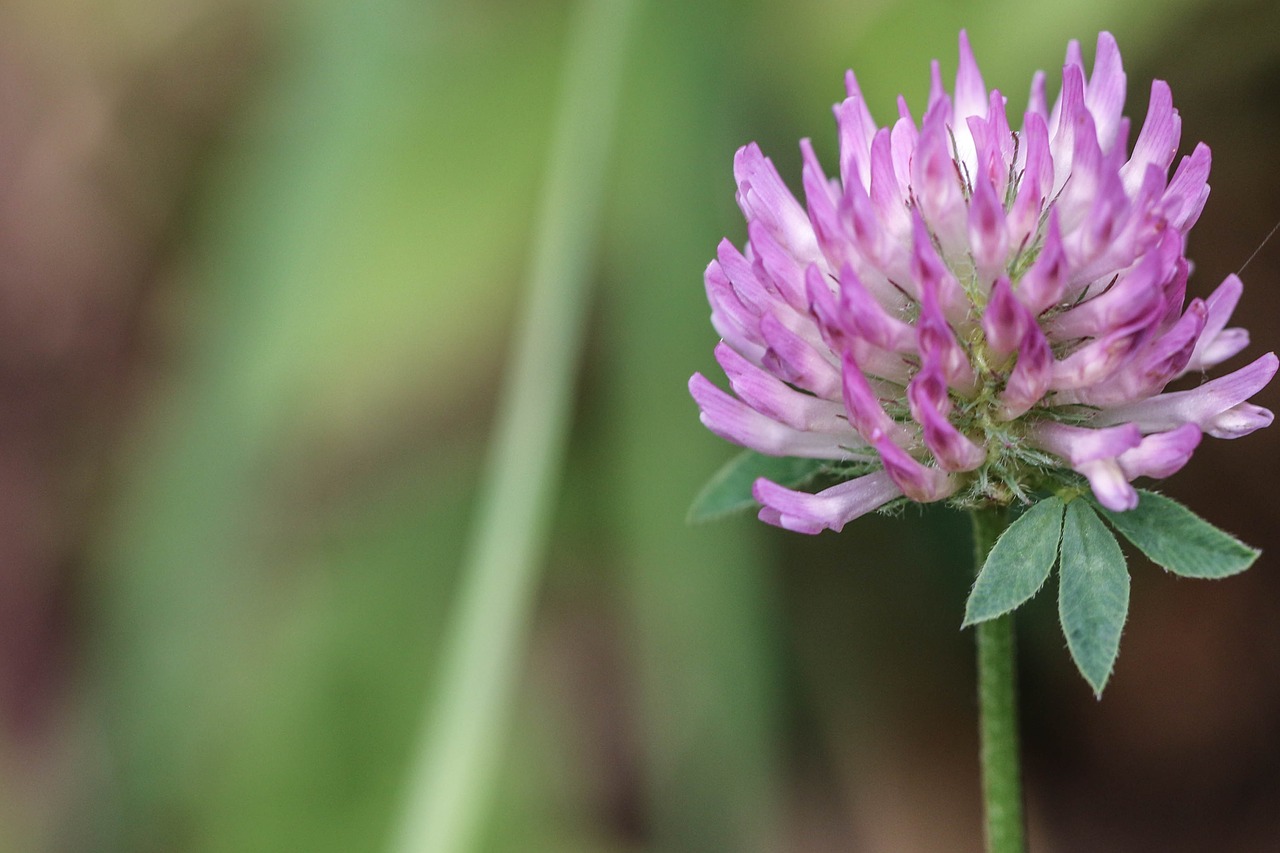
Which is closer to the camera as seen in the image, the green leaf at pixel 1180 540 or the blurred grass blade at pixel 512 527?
the green leaf at pixel 1180 540

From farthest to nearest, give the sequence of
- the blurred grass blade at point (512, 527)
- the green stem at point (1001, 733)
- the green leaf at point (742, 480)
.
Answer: the blurred grass blade at point (512, 527), the green leaf at point (742, 480), the green stem at point (1001, 733)

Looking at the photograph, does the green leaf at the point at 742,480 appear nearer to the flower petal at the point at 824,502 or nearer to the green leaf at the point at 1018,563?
the flower petal at the point at 824,502

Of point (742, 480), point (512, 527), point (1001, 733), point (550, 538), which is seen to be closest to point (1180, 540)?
point (1001, 733)

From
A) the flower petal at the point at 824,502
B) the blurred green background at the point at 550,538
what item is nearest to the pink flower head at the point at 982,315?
the flower petal at the point at 824,502

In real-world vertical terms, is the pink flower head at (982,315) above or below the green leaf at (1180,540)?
above

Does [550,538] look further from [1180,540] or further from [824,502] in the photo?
[1180,540]

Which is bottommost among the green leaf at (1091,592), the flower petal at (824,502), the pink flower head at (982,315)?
the green leaf at (1091,592)

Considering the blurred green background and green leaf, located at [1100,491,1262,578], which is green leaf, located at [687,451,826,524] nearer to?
green leaf, located at [1100,491,1262,578]
